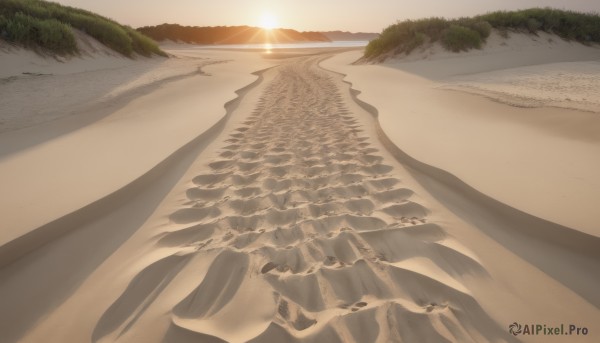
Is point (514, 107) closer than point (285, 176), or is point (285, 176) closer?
point (285, 176)

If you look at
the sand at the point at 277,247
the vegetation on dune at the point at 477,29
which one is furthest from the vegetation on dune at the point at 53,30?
the vegetation on dune at the point at 477,29

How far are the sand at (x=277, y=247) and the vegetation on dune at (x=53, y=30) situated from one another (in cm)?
717

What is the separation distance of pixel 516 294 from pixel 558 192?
1101 mm

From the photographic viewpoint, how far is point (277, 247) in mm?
1851

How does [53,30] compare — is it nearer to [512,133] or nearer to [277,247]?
[277,247]

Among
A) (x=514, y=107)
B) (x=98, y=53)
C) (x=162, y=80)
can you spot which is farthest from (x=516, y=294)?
(x=98, y=53)

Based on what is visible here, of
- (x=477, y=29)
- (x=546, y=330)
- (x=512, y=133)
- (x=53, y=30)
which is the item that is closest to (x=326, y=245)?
(x=546, y=330)

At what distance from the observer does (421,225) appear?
2.00 metres

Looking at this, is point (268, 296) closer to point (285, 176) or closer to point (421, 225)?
point (421, 225)

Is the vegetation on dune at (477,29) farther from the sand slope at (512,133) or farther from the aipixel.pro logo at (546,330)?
the aipixel.pro logo at (546,330)

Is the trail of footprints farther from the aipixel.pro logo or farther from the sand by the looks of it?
the aipixel.pro logo

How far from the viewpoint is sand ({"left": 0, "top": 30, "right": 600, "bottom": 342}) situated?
140 cm

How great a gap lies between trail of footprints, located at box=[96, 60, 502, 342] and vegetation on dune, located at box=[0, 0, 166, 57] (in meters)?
8.82

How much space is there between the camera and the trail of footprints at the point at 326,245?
1374 millimetres
